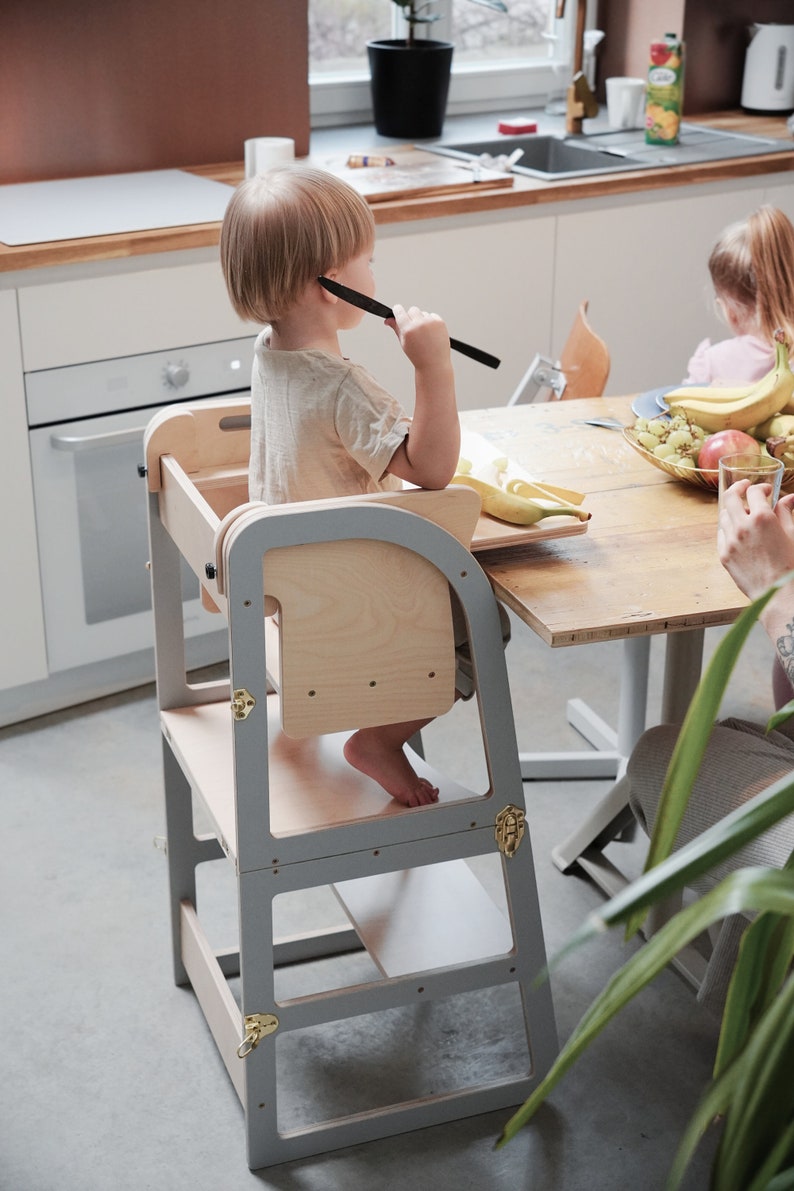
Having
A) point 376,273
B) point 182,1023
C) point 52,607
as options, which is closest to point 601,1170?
point 182,1023

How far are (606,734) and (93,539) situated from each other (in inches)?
41.2

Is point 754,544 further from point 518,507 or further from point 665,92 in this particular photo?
point 665,92

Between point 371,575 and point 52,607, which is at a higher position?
point 371,575

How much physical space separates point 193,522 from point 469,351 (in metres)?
0.37

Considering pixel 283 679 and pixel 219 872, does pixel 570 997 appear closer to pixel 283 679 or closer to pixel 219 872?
pixel 219 872

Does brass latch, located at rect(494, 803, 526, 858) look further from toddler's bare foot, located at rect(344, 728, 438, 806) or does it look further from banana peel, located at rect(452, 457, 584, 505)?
banana peel, located at rect(452, 457, 584, 505)

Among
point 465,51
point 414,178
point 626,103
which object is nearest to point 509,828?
point 414,178

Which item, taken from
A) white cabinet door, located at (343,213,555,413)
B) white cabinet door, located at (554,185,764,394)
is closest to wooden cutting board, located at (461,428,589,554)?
white cabinet door, located at (343,213,555,413)

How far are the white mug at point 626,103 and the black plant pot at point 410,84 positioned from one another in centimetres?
43

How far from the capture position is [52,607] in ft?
8.53

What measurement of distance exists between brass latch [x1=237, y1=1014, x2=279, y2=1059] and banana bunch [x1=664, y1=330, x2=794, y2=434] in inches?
35.9

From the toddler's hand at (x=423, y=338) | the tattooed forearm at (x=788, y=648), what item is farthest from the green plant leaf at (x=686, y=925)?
the toddler's hand at (x=423, y=338)

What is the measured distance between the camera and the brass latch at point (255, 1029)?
1.55m

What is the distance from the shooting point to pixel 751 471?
1516 millimetres
